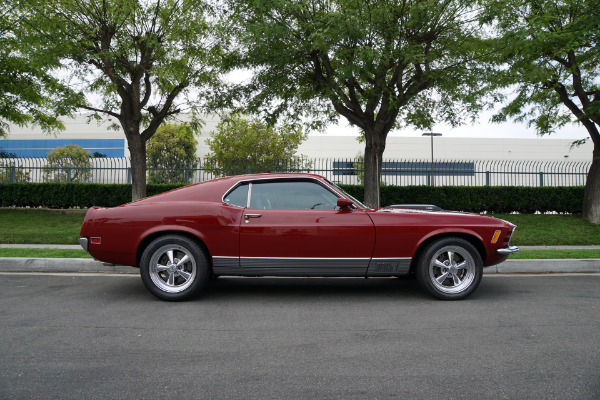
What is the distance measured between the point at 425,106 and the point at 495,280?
9.17 m

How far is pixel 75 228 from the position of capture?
13.1m

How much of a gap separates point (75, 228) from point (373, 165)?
27.8 ft

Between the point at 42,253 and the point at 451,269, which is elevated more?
the point at 451,269

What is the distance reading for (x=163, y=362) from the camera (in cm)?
362

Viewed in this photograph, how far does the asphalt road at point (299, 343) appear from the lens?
10.3 feet

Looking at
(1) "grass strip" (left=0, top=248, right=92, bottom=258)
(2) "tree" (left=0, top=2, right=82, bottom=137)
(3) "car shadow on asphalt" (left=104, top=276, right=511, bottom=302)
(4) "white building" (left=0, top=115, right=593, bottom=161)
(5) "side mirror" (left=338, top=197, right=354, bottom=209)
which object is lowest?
(3) "car shadow on asphalt" (left=104, top=276, right=511, bottom=302)

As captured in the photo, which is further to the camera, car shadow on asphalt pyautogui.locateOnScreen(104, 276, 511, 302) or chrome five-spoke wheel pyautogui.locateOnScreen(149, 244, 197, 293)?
car shadow on asphalt pyautogui.locateOnScreen(104, 276, 511, 302)

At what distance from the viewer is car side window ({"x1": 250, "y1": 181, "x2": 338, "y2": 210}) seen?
19.3ft

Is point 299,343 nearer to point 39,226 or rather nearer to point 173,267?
point 173,267

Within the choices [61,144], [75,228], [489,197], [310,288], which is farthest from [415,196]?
[61,144]

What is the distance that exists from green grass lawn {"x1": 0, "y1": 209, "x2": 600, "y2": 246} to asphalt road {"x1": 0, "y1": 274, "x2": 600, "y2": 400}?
556 centimetres

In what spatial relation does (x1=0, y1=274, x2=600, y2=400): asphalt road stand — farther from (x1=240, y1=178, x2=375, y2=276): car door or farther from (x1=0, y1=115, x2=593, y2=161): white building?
(x1=0, y1=115, x2=593, y2=161): white building

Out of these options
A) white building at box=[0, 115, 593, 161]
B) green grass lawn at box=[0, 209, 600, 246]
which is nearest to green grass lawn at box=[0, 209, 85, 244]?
green grass lawn at box=[0, 209, 600, 246]

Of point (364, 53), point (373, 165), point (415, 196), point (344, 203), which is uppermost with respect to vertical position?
point (364, 53)
